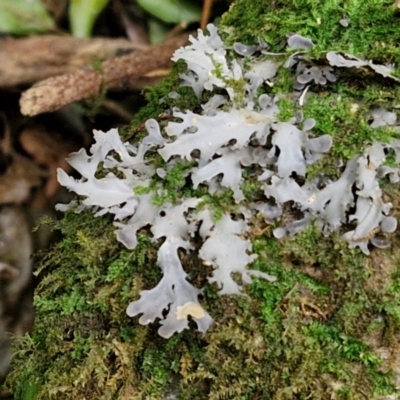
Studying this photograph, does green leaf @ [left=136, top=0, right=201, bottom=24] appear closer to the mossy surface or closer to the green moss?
the green moss

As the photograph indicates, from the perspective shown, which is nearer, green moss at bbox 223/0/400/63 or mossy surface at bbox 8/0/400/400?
mossy surface at bbox 8/0/400/400

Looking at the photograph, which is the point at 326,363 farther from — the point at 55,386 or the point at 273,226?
the point at 55,386

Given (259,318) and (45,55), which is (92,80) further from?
(259,318)

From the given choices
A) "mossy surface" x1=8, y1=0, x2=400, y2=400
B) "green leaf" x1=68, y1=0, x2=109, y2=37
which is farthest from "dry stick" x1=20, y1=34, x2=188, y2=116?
"mossy surface" x1=8, y1=0, x2=400, y2=400

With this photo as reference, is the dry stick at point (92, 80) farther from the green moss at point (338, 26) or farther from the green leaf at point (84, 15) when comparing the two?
the green moss at point (338, 26)

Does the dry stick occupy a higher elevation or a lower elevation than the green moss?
lower

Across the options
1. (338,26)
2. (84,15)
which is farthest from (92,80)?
(338,26)

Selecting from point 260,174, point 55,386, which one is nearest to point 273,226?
point 260,174
